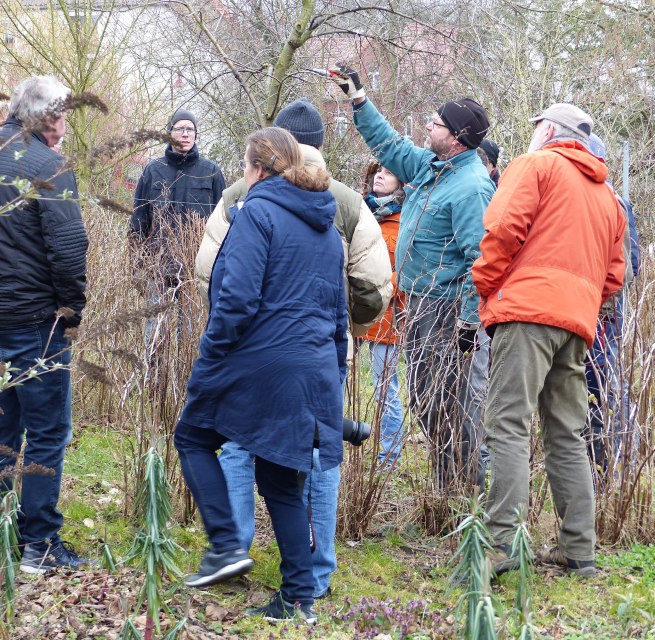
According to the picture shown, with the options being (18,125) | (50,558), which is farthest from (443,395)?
(18,125)

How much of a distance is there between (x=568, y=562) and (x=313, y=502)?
1.18 meters

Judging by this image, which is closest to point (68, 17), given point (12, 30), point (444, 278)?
point (12, 30)

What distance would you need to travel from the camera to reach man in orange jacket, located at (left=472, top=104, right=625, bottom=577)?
3.68 m

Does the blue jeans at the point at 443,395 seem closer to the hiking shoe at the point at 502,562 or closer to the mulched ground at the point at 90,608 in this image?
the hiking shoe at the point at 502,562

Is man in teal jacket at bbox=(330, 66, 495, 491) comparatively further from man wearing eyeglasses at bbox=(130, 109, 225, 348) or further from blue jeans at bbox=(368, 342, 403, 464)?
man wearing eyeglasses at bbox=(130, 109, 225, 348)

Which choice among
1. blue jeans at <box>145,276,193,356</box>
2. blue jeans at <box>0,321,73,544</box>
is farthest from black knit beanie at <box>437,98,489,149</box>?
blue jeans at <box>0,321,73,544</box>

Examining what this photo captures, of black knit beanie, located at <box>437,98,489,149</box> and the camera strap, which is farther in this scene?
black knit beanie, located at <box>437,98,489,149</box>

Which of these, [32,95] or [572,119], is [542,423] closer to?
[572,119]

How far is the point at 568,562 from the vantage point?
12.8 feet

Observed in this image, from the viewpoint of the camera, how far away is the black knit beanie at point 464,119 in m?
4.46

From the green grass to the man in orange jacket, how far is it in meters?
0.20

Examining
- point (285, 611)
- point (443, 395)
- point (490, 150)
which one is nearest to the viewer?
point (285, 611)

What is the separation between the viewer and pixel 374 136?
4914mm

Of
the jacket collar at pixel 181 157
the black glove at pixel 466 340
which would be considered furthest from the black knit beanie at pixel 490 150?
the jacket collar at pixel 181 157
